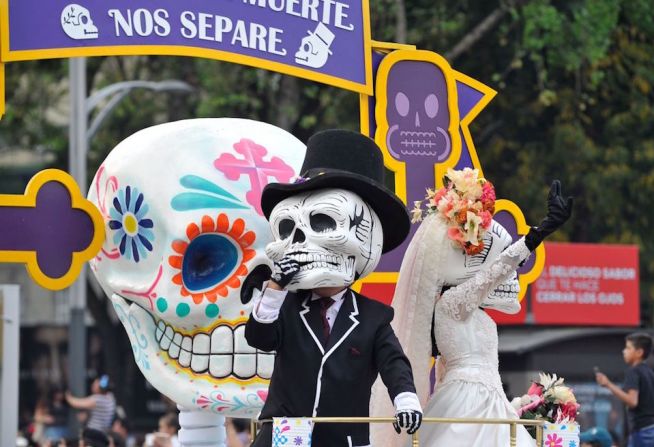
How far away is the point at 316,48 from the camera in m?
7.93

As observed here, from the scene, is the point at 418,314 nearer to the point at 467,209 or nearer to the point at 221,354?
the point at 467,209

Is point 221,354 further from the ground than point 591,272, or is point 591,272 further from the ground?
point 591,272

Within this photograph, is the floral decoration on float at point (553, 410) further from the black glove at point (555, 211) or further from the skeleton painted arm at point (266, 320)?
the skeleton painted arm at point (266, 320)

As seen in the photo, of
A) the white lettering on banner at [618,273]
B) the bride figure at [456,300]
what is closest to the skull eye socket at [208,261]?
the bride figure at [456,300]

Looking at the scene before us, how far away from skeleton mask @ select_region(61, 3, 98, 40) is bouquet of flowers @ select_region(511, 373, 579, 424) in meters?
2.74

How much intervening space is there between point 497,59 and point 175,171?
11657 millimetres

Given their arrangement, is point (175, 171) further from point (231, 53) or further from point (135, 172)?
point (231, 53)

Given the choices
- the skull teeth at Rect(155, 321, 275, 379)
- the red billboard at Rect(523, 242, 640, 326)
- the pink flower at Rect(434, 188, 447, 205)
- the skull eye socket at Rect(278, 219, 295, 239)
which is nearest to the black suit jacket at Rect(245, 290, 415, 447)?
the skull eye socket at Rect(278, 219, 295, 239)

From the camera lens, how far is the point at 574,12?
17.2 metres

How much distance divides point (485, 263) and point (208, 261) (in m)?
1.64

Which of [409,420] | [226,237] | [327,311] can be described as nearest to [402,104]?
[226,237]

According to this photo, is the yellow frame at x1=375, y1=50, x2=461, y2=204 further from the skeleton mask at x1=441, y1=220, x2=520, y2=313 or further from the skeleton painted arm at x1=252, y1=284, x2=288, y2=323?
the skeleton painted arm at x1=252, y1=284, x2=288, y2=323

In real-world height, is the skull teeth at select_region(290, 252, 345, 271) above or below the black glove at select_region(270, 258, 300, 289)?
above

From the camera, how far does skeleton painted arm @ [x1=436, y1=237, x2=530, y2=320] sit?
625 cm
